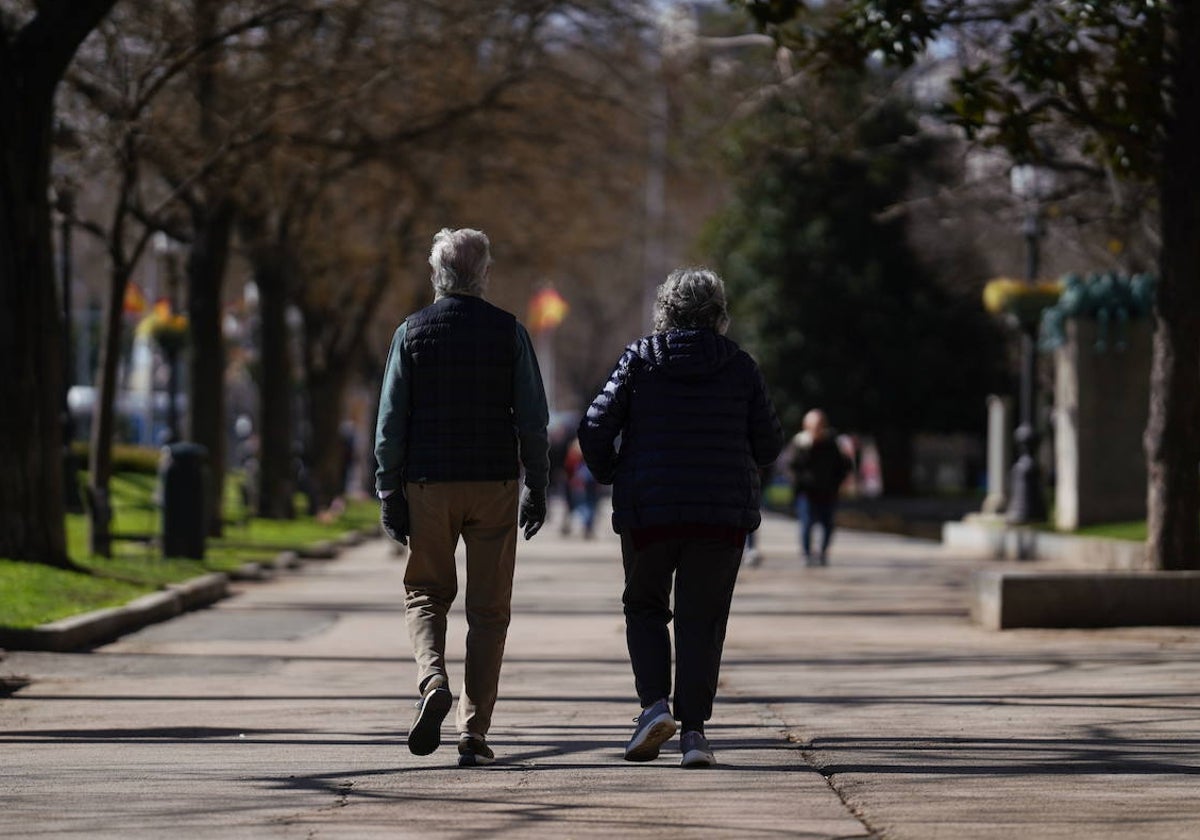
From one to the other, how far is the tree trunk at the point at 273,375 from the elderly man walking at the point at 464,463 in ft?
77.1

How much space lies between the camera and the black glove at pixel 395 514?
8.16 m

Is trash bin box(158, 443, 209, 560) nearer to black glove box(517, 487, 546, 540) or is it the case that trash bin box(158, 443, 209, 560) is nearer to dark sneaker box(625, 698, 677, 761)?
black glove box(517, 487, 546, 540)

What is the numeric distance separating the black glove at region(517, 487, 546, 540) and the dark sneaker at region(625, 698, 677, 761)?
0.78 metres

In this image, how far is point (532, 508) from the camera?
8.23 metres

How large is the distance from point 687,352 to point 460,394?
32.7 inches

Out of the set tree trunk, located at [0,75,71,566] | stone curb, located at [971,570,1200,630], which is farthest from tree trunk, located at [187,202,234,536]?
stone curb, located at [971,570,1200,630]

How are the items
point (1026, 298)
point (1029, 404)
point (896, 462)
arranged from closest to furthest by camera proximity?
point (1026, 298) < point (1029, 404) < point (896, 462)

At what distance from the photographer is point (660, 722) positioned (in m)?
7.91

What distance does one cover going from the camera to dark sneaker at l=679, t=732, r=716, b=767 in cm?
790

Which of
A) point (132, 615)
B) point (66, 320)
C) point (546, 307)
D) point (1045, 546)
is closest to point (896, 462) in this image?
point (546, 307)

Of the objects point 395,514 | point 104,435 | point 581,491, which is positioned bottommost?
point 581,491

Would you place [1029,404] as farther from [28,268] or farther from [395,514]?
[395,514]

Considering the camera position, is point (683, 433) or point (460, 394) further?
point (460, 394)

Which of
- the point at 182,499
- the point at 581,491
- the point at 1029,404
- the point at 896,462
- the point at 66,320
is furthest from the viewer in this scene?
the point at 896,462
